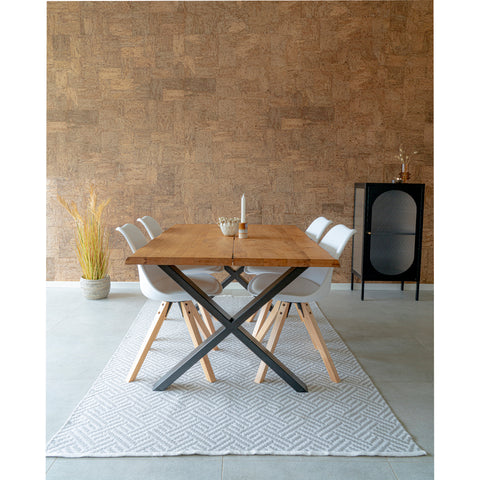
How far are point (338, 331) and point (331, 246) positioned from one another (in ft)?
2.97

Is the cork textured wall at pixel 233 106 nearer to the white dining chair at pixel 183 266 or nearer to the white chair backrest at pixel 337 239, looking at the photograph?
the white dining chair at pixel 183 266

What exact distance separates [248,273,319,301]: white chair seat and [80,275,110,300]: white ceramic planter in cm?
205

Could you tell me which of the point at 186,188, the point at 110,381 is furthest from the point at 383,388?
the point at 186,188

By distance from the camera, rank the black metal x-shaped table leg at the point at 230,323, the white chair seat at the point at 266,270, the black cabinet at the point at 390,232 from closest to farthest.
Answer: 1. the black metal x-shaped table leg at the point at 230,323
2. the white chair seat at the point at 266,270
3. the black cabinet at the point at 390,232

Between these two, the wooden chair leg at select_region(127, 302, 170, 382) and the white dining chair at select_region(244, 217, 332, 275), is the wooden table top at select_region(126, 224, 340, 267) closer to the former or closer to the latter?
the white dining chair at select_region(244, 217, 332, 275)

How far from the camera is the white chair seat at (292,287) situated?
2.63 meters

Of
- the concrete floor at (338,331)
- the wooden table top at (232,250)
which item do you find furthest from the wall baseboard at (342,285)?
the wooden table top at (232,250)

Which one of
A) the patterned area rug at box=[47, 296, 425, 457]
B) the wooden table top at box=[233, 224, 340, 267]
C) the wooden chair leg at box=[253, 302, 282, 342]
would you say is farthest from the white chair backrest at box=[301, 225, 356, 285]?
the patterned area rug at box=[47, 296, 425, 457]

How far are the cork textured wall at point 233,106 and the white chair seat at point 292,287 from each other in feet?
6.33

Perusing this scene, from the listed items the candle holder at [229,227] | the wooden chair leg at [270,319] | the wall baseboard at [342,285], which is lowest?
the wall baseboard at [342,285]

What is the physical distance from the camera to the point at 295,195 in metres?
4.84

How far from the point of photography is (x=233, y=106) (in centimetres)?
474

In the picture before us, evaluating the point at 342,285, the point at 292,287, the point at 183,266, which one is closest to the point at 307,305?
the point at 292,287
